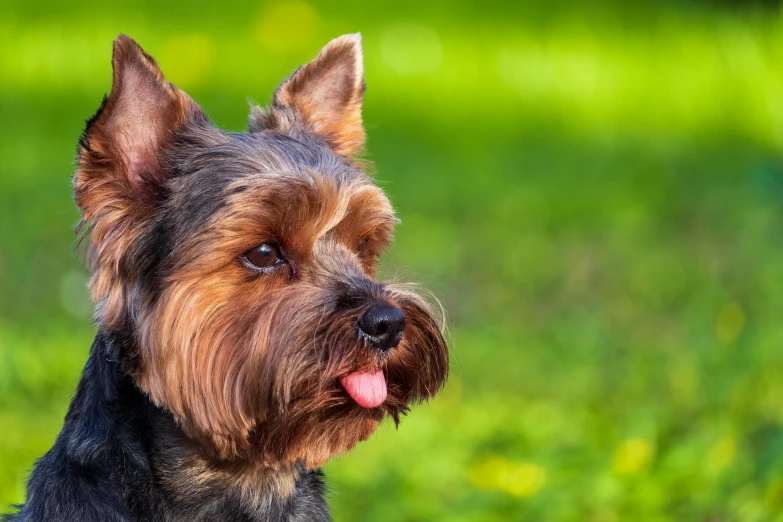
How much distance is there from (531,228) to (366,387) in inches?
245

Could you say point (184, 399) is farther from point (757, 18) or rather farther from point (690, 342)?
point (757, 18)

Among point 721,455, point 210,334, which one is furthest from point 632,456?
point 210,334

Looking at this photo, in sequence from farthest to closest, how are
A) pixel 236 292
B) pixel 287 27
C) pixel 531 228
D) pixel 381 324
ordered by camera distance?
1. pixel 287 27
2. pixel 531 228
3. pixel 236 292
4. pixel 381 324

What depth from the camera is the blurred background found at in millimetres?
5836

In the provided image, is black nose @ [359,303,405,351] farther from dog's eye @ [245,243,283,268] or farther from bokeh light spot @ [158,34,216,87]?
bokeh light spot @ [158,34,216,87]

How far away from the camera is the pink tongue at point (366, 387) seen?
3.97m

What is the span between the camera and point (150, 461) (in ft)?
Answer: 13.1

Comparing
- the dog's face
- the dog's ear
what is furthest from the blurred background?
the dog's face

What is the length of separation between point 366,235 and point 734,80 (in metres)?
10.5

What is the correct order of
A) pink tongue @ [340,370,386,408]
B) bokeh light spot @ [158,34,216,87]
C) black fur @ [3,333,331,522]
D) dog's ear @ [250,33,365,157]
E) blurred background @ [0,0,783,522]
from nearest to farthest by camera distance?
black fur @ [3,333,331,522]
pink tongue @ [340,370,386,408]
dog's ear @ [250,33,365,157]
blurred background @ [0,0,783,522]
bokeh light spot @ [158,34,216,87]

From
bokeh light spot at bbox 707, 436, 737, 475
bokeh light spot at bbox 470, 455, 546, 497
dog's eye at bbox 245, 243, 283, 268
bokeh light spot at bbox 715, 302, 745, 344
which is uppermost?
bokeh light spot at bbox 715, 302, 745, 344

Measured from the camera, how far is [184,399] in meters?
3.93

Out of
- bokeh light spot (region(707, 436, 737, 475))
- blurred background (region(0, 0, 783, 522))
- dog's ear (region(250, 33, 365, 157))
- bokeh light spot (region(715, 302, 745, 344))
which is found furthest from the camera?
bokeh light spot (region(715, 302, 745, 344))

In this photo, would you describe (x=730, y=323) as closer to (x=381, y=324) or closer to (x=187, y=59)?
(x=381, y=324)
